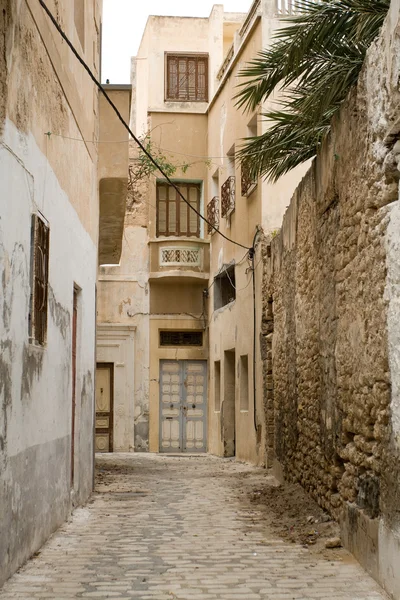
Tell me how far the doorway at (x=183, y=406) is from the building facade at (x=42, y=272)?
38.9 feet

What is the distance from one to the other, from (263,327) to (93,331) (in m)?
4.57

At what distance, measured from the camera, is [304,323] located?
10039mm

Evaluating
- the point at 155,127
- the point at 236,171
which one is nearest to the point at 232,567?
the point at 236,171

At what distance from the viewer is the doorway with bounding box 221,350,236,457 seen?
1897 centimetres

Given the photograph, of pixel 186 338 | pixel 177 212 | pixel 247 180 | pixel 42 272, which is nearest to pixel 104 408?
pixel 186 338

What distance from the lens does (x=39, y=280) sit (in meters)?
7.05

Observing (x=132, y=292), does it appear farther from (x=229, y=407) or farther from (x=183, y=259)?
(x=229, y=407)

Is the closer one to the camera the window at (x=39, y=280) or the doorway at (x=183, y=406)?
the window at (x=39, y=280)

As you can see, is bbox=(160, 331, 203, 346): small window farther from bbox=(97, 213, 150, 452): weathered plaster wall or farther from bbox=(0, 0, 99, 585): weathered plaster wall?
bbox=(0, 0, 99, 585): weathered plaster wall

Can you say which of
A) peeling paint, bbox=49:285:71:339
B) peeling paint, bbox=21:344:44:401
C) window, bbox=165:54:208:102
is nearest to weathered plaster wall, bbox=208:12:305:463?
window, bbox=165:54:208:102

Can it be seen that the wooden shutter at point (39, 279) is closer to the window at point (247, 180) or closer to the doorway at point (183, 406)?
the window at point (247, 180)

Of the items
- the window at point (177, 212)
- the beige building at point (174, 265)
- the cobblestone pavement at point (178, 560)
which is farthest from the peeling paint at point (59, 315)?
the window at point (177, 212)

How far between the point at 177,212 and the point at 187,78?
379 cm

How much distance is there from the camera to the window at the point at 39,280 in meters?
6.73
